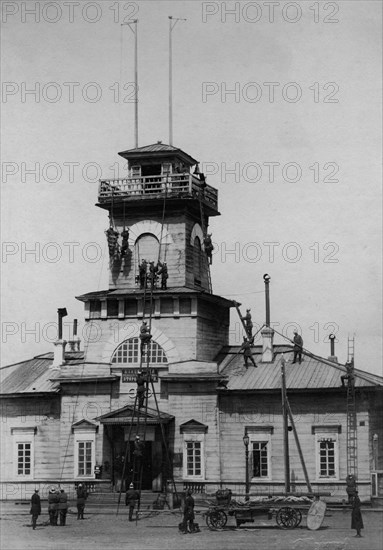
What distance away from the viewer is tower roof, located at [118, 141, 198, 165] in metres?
42.7

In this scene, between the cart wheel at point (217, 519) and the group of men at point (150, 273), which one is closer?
the cart wheel at point (217, 519)

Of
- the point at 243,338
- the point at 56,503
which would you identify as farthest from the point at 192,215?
the point at 56,503

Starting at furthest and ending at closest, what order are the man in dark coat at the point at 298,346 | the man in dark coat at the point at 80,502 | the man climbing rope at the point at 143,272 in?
1. the man climbing rope at the point at 143,272
2. the man in dark coat at the point at 298,346
3. the man in dark coat at the point at 80,502

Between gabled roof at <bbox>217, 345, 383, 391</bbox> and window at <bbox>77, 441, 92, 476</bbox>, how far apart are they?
648 centimetres

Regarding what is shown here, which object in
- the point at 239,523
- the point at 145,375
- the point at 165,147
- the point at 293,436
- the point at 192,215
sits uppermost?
the point at 165,147

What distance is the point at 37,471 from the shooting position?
4059cm

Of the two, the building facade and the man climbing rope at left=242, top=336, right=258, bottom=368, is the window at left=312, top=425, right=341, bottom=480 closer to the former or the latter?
the building facade

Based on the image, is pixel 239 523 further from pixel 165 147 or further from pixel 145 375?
pixel 165 147

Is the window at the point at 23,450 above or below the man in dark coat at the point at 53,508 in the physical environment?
above

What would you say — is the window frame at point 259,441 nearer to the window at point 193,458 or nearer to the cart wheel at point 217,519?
the window at point 193,458

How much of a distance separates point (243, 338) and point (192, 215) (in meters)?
6.24

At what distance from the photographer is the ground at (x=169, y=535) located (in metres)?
26.3

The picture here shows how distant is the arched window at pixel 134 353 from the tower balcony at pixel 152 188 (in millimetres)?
6605

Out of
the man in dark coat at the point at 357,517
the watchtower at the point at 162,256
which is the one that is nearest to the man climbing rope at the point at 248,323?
the watchtower at the point at 162,256
